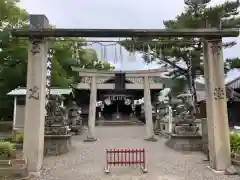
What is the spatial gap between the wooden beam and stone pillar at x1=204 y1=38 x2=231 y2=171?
38cm

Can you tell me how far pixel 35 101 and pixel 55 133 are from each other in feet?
13.8

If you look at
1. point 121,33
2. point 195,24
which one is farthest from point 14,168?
point 195,24

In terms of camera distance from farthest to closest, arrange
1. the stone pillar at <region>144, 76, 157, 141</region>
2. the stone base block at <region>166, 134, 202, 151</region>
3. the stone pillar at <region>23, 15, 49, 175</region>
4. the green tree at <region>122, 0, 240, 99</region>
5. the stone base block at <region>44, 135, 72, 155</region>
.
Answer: the green tree at <region>122, 0, 240, 99</region>
the stone pillar at <region>144, 76, 157, 141</region>
the stone base block at <region>166, 134, 202, 151</region>
the stone base block at <region>44, 135, 72, 155</region>
the stone pillar at <region>23, 15, 49, 175</region>

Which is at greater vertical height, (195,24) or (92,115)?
(195,24)

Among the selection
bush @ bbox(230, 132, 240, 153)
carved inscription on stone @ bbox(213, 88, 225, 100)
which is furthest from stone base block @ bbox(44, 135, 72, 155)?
bush @ bbox(230, 132, 240, 153)

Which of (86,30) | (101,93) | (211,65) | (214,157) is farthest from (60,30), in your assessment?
(101,93)

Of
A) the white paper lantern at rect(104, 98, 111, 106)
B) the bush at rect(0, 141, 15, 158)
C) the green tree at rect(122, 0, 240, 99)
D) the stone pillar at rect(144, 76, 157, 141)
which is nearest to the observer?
the bush at rect(0, 141, 15, 158)

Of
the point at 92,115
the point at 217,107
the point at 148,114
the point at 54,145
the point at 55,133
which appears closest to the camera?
the point at 217,107

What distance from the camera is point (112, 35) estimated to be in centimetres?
982

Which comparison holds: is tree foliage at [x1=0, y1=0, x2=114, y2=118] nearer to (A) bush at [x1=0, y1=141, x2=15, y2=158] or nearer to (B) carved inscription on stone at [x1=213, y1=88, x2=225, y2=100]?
(A) bush at [x1=0, y1=141, x2=15, y2=158]

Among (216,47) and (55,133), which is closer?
(216,47)

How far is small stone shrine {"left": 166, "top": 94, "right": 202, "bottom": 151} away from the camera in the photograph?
13.9 meters

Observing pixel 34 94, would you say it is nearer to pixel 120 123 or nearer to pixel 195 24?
pixel 195 24

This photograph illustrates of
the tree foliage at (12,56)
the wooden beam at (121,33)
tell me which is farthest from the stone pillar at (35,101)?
the tree foliage at (12,56)
